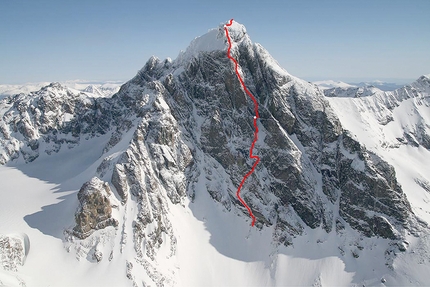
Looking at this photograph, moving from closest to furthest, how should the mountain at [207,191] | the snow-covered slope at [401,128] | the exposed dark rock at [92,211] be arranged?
the exposed dark rock at [92,211] < the mountain at [207,191] < the snow-covered slope at [401,128]

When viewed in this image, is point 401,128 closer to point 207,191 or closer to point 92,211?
point 207,191

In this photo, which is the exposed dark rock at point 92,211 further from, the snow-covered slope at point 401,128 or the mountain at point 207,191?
the snow-covered slope at point 401,128

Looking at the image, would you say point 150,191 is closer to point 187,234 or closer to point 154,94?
point 187,234

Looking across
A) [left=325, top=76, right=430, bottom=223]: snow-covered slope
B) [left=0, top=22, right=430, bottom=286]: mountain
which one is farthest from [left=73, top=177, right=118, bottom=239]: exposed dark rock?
[left=325, top=76, right=430, bottom=223]: snow-covered slope

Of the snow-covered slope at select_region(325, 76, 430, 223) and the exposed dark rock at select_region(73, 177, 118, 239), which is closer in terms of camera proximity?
the exposed dark rock at select_region(73, 177, 118, 239)

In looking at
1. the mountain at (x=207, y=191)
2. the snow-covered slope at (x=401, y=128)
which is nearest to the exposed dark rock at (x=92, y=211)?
the mountain at (x=207, y=191)

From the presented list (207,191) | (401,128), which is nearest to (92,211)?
(207,191)

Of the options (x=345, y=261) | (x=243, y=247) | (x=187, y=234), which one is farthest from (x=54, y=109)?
(x=345, y=261)

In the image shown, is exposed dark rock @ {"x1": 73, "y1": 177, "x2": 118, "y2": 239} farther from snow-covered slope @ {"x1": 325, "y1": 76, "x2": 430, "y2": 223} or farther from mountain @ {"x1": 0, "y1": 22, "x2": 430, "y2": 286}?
snow-covered slope @ {"x1": 325, "y1": 76, "x2": 430, "y2": 223}
